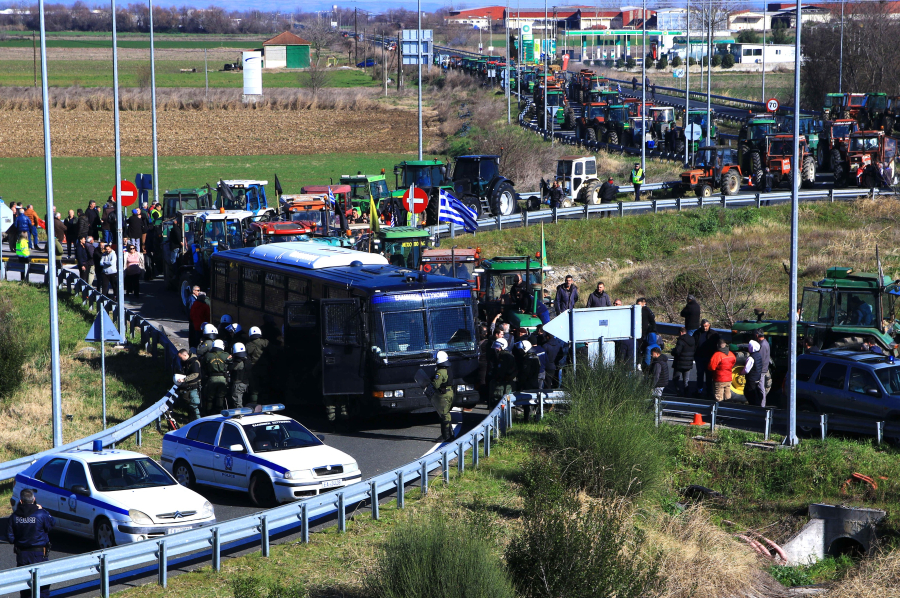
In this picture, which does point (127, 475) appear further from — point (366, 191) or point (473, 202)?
point (366, 191)

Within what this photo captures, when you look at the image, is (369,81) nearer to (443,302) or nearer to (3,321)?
(3,321)

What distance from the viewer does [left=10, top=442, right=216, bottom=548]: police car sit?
1235 centimetres

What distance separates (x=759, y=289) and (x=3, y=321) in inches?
818

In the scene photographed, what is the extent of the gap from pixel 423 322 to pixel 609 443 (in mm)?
4346

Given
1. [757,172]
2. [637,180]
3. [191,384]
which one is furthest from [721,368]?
[757,172]

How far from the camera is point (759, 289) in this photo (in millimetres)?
32031

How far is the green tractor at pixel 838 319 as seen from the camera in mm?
20766

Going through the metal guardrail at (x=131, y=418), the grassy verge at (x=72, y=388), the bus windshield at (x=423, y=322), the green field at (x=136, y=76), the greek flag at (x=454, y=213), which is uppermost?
the green field at (x=136, y=76)

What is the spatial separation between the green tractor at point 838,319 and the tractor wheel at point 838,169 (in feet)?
75.7

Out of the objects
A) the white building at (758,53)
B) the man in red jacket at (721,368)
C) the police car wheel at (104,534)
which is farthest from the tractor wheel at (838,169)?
the white building at (758,53)

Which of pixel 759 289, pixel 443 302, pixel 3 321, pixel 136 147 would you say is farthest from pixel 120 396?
pixel 136 147

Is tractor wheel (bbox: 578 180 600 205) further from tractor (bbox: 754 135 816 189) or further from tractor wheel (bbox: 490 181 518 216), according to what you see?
tractor (bbox: 754 135 816 189)

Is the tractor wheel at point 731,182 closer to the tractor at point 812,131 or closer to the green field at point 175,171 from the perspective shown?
the tractor at point 812,131

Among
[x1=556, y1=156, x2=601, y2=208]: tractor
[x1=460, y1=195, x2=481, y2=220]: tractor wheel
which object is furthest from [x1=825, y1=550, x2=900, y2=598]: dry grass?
[x1=556, y1=156, x2=601, y2=208]: tractor
